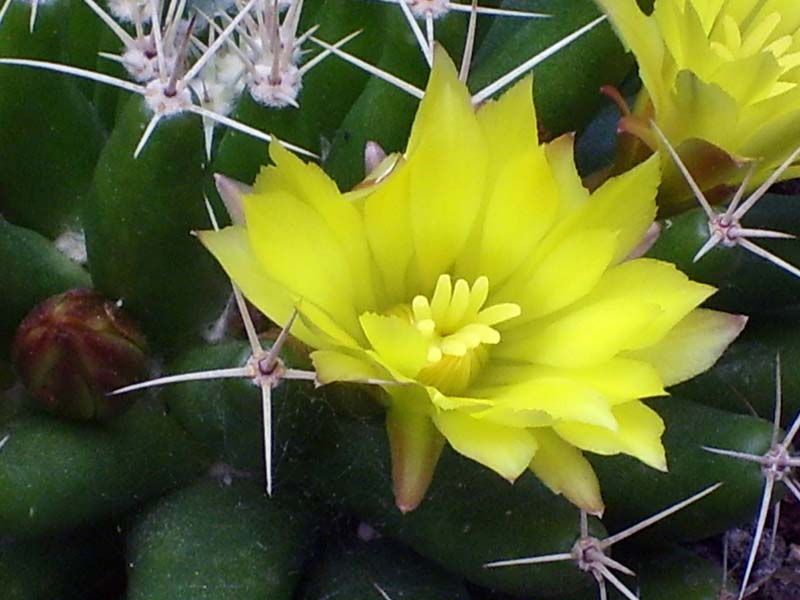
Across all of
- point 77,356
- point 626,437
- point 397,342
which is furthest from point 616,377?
point 77,356

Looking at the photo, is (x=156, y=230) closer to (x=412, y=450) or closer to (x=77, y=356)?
(x=77, y=356)

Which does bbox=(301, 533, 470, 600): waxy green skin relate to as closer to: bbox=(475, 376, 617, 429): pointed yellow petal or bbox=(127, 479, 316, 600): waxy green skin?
bbox=(127, 479, 316, 600): waxy green skin

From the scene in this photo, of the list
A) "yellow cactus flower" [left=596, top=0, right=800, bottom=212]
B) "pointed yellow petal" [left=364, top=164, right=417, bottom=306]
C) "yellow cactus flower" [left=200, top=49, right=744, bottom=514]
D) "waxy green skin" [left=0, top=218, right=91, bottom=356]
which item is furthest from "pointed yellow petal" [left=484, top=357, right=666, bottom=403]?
"waxy green skin" [left=0, top=218, right=91, bottom=356]

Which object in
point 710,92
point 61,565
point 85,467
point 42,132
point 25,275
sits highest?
point 710,92

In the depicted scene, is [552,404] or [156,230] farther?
[156,230]

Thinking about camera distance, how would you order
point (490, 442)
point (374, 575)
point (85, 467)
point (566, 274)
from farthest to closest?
point (374, 575) → point (85, 467) → point (566, 274) → point (490, 442)

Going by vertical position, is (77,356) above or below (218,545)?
above

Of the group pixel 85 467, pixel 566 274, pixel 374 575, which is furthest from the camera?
pixel 374 575
